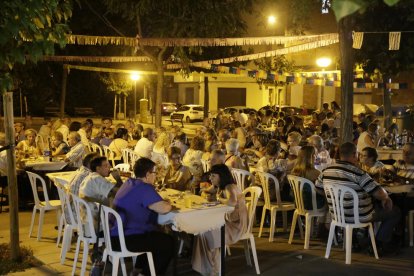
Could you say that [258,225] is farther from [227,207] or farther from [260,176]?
[227,207]

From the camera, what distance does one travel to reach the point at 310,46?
38.8ft

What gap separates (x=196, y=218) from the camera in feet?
Result: 18.2

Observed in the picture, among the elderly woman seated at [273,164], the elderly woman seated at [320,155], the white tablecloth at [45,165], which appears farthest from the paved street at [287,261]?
the white tablecloth at [45,165]

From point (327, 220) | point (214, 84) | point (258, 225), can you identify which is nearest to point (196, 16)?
point (258, 225)

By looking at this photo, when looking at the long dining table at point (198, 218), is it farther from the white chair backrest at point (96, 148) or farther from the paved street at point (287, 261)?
→ the white chair backrest at point (96, 148)

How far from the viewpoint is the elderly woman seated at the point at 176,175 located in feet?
25.3

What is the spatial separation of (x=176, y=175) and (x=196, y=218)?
88.1 inches

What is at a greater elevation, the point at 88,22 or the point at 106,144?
the point at 88,22

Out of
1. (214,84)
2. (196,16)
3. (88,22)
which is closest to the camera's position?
(196,16)

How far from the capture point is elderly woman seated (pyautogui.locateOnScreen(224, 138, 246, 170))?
827 centimetres

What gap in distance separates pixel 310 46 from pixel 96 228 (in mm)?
7356

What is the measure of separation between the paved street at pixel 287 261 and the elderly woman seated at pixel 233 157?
3.90 ft

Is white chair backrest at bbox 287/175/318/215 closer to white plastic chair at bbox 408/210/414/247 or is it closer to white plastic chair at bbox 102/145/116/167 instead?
white plastic chair at bbox 408/210/414/247

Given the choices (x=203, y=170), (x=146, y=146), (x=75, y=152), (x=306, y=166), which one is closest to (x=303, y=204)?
(x=306, y=166)
